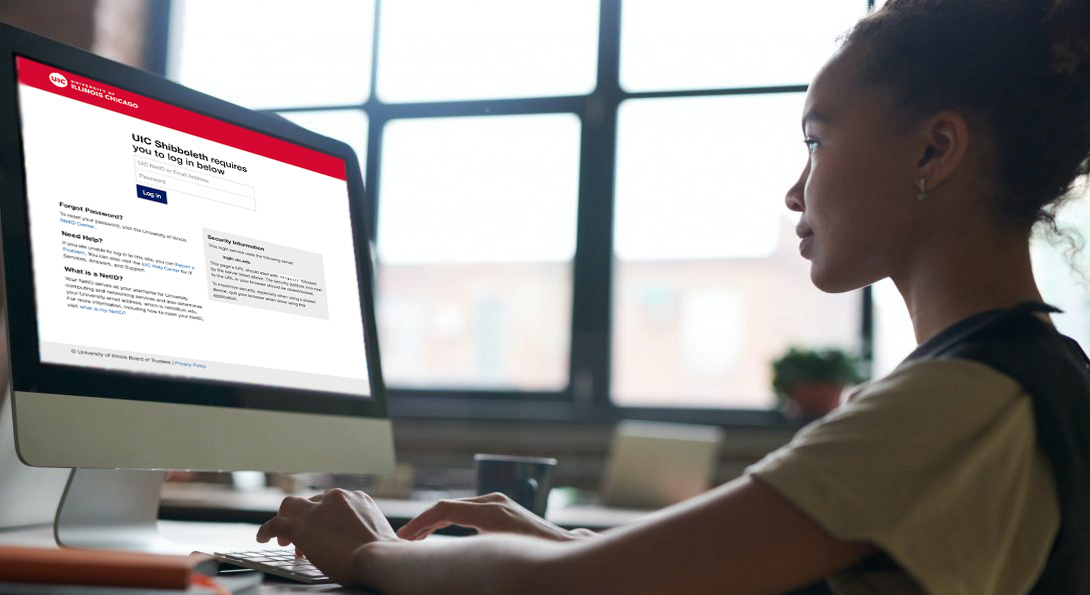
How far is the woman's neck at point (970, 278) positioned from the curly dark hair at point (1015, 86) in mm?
29

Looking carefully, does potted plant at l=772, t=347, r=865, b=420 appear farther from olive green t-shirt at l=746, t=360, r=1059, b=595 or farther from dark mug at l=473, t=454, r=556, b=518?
olive green t-shirt at l=746, t=360, r=1059, b=595

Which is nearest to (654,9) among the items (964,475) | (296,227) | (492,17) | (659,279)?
(492,17)

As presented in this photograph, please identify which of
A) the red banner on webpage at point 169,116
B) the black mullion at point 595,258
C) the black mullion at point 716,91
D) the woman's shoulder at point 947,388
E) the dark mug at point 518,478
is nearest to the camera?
the woman's shoulder at point 947,388

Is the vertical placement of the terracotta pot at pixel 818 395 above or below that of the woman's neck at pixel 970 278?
below

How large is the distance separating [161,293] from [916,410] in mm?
671

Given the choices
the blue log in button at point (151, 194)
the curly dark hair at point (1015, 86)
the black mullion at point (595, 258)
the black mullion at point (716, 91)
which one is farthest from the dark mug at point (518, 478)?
the black mullion at point (716, 91)

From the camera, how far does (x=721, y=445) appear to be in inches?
139

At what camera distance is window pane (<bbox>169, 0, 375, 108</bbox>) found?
4270 millimetres

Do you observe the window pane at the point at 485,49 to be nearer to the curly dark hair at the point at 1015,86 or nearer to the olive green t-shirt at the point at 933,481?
the curly dark hair at the point at 1015,86

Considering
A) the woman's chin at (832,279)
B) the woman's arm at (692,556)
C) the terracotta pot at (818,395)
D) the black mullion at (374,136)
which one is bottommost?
the terracotta pot at (818,395)

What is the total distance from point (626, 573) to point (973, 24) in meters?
0.58

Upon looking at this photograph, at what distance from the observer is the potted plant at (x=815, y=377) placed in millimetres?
3377

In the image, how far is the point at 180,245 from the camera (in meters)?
0.93

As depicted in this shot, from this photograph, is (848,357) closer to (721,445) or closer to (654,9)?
(721,445)
